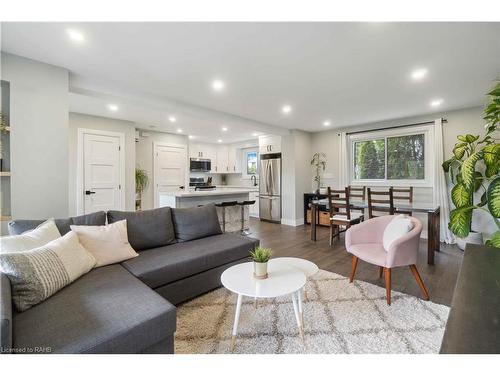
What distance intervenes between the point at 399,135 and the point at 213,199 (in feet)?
13.1

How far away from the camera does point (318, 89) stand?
10.9 feet

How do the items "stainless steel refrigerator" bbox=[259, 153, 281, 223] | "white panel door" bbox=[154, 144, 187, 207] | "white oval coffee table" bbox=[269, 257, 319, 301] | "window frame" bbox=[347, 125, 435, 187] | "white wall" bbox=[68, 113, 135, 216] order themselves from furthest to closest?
"stainless steel refrigerator" bbox=[259, 153, 281, 223]
"white panel door" bbox=[154, 144, 187, 207]
"window frame" bbox=[347, 125, 435, 187]
"white wall" bbox=[68, 113, 135, 216]
"white oval coffee table" bbox=[269, 257, 319, 301]

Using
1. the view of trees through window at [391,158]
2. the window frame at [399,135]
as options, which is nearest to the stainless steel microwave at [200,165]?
the window frame at [399,135]

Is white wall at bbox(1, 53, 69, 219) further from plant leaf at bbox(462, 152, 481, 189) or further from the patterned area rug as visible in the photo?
plant leaf at bbox(462, 152, 481, 189)

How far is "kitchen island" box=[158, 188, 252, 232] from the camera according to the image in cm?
409

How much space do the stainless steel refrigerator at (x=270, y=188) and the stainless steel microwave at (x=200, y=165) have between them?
192 cm

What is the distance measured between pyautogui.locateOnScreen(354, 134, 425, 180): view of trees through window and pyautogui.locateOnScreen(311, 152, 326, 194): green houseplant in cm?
77

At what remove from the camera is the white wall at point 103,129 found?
4398 millimetres

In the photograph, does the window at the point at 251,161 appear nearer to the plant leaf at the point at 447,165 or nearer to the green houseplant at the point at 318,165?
the green houseplant at the point at 318,165

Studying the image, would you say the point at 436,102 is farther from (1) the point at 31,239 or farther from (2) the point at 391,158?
(1) the point at 31,239

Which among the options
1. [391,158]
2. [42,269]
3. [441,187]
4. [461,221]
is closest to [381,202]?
[461,221]

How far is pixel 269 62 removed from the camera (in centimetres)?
253

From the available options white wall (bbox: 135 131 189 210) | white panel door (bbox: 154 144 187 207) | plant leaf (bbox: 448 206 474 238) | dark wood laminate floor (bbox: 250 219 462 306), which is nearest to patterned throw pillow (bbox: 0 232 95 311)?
dark wood laminate floor (bbox: 250 219 462 306)
